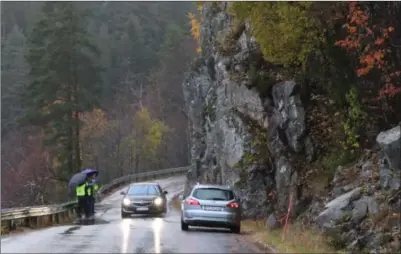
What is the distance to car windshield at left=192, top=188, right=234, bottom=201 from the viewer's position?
73.0 ft

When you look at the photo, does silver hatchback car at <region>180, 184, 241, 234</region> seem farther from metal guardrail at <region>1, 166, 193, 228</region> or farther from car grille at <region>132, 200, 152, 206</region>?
car grille at <region>132, 200, 152, 206</region>

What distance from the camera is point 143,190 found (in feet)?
102

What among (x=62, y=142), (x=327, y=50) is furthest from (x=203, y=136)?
(x=327, y=50)

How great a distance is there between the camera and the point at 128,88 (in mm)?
92875

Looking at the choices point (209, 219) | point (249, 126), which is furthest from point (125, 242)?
point (249, 126)

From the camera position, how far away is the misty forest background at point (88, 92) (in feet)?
183

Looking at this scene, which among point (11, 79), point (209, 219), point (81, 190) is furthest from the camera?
point (11, 79)

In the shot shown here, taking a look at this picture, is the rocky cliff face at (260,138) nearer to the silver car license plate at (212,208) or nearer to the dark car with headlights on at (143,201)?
the silver car license plate at (212,208)

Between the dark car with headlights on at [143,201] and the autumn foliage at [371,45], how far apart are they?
13.7 meters

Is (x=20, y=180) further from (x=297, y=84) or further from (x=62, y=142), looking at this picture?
(x=297, y=84)

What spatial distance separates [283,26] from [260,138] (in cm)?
970

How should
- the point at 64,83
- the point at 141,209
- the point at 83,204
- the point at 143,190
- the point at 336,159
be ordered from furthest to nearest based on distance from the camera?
the point at 64,83 → the point at 143,190 → the point at 141,209 → the point at 83,204 → the point at 336,159

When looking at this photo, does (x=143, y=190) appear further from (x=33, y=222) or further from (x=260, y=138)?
(x=33, y=222)

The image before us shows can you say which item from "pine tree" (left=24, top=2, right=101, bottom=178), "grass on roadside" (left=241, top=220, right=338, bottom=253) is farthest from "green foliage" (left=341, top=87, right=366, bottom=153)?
"pine tree" (left=24, top=2, right=101, bottom=178)
